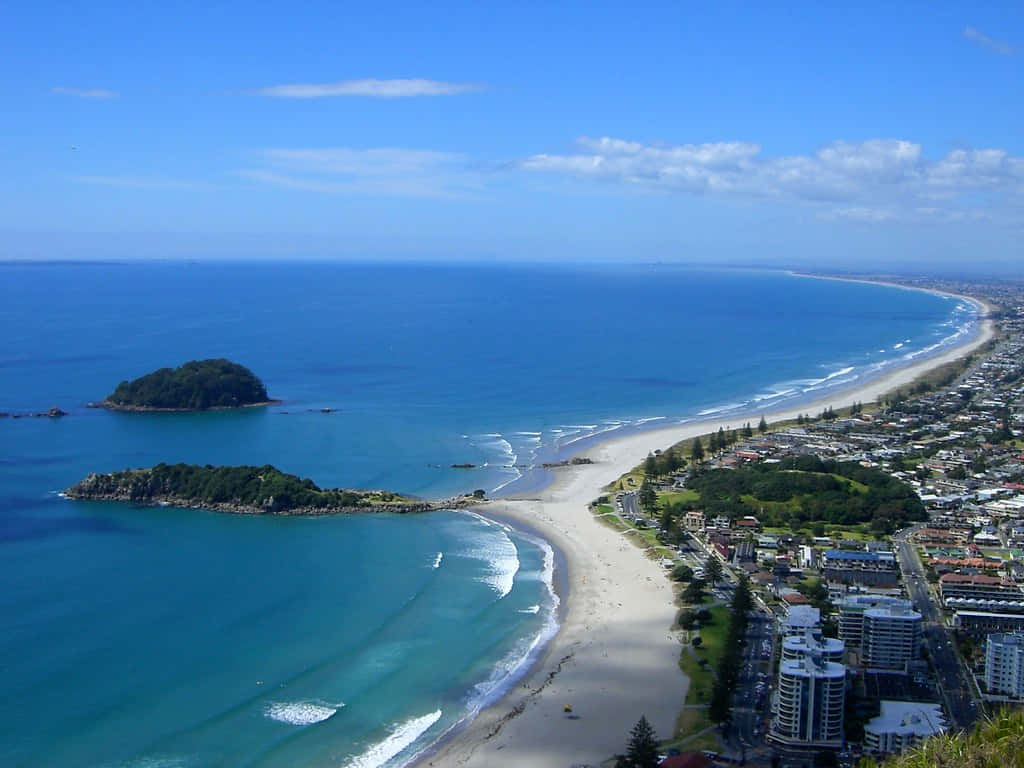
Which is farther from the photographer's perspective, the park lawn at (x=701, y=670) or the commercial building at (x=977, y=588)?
the commercial building at (x=977, y=588)

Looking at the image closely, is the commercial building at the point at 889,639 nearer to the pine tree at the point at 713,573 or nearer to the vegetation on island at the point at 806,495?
the pine tree at the point at 713,573

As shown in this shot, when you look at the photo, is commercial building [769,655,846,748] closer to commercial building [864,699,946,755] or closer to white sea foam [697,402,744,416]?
commercial building [864,699,946,755]

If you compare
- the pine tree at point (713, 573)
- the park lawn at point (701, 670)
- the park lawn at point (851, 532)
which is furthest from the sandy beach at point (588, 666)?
the park lawn at point (851, 532)

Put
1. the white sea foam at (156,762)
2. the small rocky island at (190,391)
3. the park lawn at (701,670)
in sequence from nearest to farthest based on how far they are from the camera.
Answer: the white sea foam at (156,762) → the park lawn at (701,670) → the small rocky island at (190,391)

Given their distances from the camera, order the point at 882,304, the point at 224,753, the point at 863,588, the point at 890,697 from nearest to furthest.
Result: the point at 224,753 < the point at 890,697 < the point at 863,588 < the point at 882,304

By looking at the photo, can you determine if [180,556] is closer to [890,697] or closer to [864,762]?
[890,697]

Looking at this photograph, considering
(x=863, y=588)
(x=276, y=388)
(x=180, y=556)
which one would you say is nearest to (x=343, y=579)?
A: (x=180, y=556)
